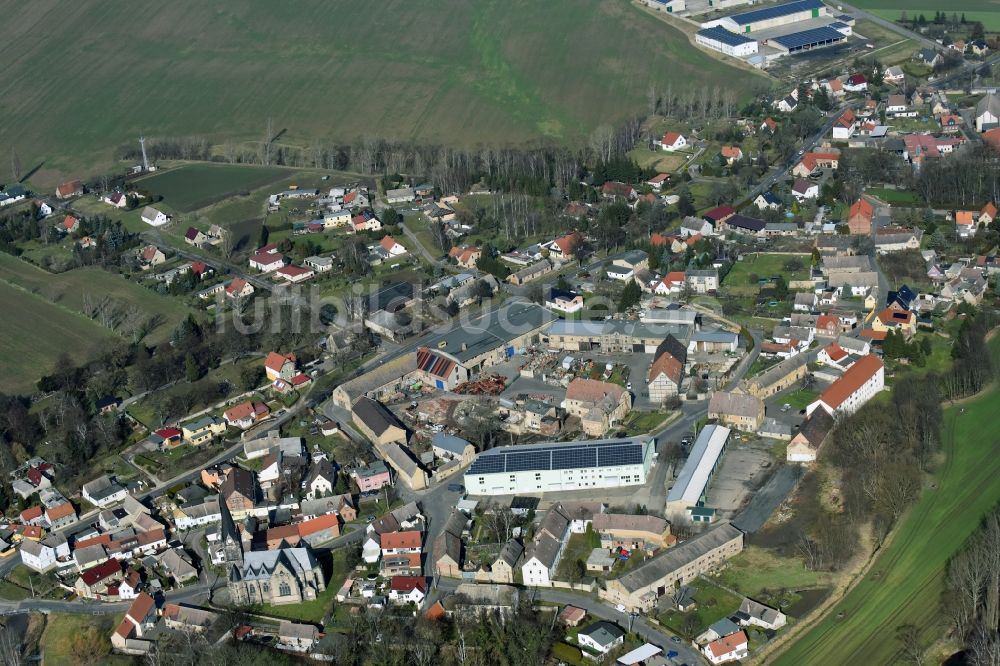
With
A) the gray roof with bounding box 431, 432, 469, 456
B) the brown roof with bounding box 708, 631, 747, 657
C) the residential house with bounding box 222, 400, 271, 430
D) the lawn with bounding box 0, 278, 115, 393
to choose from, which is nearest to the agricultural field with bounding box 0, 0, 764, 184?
the lawn with bounding box 0, 278, 115, 393

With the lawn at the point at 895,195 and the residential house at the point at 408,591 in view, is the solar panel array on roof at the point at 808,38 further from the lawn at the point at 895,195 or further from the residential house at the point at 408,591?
the residential house at the point at 408,591

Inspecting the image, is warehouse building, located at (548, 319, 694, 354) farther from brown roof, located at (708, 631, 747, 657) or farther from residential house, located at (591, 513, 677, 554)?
brown roof, located at (708, 631, 747, 657)

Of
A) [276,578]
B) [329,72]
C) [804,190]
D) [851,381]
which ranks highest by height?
[804,190]

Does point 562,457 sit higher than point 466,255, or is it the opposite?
point 562,457

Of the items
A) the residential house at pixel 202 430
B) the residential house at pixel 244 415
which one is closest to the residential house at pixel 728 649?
the residential house at pixel 244 415

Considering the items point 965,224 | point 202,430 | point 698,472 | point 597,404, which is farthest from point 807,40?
point 202,430

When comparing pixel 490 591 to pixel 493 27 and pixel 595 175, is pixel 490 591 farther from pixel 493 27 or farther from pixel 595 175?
pixel 493 27

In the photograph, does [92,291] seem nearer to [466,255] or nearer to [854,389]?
[466,255]
